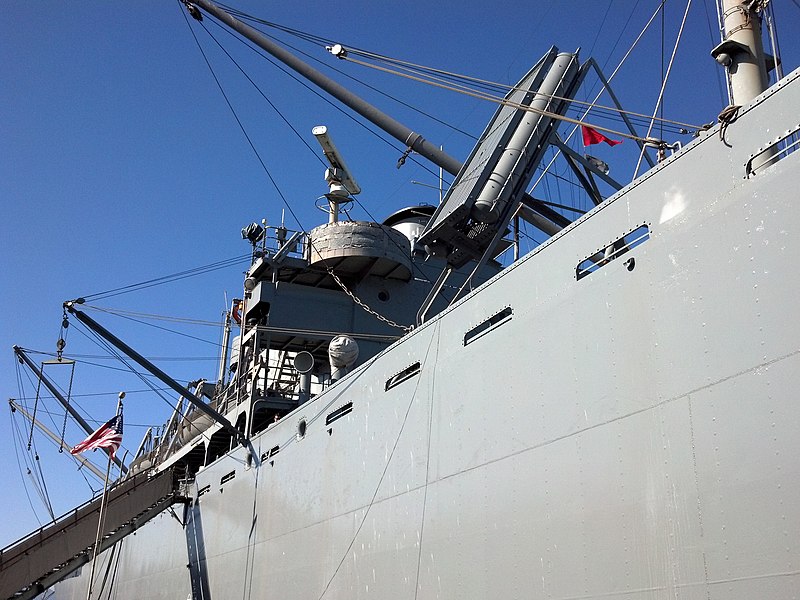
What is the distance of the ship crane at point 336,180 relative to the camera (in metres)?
17.6

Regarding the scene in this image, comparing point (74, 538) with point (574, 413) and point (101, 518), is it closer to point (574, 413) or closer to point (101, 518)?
point (101, 518)

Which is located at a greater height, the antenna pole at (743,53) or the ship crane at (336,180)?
the ship crane at (336,180)

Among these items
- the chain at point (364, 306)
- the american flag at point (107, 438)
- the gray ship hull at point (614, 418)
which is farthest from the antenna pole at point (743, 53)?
the american flag at point (107, 438)

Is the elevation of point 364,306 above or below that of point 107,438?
above

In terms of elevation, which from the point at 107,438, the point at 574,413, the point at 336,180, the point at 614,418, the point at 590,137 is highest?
the point at 336,180

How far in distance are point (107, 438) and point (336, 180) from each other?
7600 millimetres

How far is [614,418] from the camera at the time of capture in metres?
6.21

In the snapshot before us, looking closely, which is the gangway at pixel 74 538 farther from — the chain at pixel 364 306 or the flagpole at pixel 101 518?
the chain at pixel 364 306

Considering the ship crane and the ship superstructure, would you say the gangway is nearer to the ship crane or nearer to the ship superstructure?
the ship superstructure

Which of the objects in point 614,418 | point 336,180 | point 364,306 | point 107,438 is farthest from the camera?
point 336,180

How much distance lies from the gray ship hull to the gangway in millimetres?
8752

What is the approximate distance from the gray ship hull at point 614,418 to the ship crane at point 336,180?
8068mm

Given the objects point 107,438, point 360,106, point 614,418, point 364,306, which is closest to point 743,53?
point 614,418

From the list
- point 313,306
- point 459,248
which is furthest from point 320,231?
point 459,248
